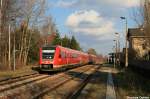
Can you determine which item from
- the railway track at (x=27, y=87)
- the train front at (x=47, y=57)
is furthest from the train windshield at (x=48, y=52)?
the railway track at (x=27, y=87)

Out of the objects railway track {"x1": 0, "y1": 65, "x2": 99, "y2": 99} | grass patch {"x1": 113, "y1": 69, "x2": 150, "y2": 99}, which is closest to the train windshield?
railway track {"x1": 0, "y1": 65, "x2": 99, "y2": 99}

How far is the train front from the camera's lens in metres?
43.0

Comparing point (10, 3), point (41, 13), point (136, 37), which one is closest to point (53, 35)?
point (136, 37)

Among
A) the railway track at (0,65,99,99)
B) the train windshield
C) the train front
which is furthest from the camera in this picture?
the train windshield

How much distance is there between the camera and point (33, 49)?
78250 mm

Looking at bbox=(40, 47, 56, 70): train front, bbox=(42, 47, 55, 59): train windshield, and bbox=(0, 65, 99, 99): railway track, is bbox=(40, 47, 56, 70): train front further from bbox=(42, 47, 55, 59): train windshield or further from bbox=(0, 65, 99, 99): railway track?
bbox=(0, 65, 99, 99): railway track

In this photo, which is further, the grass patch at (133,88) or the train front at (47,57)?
the train front at (47,57)

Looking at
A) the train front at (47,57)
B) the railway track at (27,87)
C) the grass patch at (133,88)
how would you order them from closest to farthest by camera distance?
the railway track at (27,87), the grass patch at (133,88), the train front at (47,57)

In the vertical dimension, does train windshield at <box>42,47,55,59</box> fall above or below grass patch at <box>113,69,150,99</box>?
above

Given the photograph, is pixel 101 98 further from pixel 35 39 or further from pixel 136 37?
pixel 136 37

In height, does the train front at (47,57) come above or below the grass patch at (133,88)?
above

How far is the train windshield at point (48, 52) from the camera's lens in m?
43.2

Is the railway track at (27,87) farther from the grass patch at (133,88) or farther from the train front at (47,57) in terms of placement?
the train front at (47,57)

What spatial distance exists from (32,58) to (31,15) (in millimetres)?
13356
